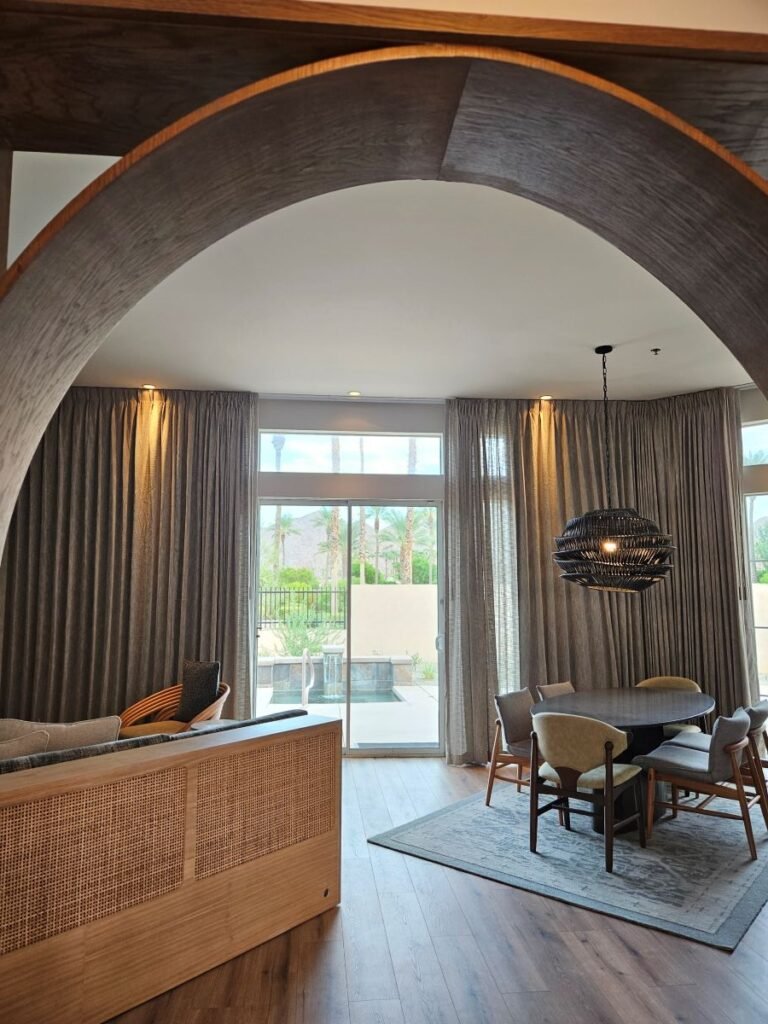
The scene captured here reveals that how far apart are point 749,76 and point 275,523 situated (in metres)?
5.40

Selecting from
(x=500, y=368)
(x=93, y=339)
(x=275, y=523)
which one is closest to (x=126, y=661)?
(x=275, y=523)

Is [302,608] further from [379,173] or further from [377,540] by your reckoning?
[379,173]

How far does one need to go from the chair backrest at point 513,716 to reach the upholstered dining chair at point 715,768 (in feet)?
2.44

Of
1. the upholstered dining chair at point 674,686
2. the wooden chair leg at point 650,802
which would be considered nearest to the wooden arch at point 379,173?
the wooden chair leg at point 650,802

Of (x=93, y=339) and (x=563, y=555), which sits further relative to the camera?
(x=563, y=555)

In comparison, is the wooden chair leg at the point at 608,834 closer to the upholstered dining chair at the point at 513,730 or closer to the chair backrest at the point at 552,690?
the upholstered dining chair at the point at 513,730

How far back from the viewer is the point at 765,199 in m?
0.90

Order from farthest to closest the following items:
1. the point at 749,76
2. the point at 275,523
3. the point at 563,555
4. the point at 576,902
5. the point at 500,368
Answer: the point at 275,523 < the point at 500,368 < the point at 563,555 < the point at 576,902 < the point at 749,76

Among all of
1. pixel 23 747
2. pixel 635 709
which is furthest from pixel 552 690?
pixel 23 747

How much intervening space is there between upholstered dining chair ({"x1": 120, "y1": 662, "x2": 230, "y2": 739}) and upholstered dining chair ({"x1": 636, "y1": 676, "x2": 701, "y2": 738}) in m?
3.15

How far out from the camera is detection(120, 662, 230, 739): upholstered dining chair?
4996mm

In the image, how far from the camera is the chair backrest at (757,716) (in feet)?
12.8

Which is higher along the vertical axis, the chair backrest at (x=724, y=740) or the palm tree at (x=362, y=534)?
the palm tree at (x=362, y=534)

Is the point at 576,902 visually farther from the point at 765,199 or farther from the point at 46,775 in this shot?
the point at 765,199
